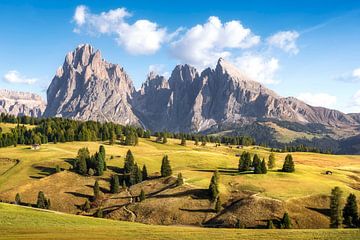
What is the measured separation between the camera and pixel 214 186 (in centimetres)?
10112

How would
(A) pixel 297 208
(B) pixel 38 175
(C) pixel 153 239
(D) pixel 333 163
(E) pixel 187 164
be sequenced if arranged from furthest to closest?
(D) pixel 333 163
(E) pixel 187 164
(B) pixel 38 175
(A) pixel 297 208
(C) pixel 153 239

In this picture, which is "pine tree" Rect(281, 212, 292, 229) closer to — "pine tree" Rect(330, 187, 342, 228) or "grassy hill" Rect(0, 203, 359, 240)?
"pine tree" Rect(330, 187, 342, 228)

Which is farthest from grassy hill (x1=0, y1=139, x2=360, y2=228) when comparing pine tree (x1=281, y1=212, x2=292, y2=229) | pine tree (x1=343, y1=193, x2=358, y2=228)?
pine tree (x1=281, y1=212, x2=292, y2=229)

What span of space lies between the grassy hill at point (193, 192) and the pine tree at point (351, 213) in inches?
165

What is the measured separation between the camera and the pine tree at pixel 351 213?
81.6 meters

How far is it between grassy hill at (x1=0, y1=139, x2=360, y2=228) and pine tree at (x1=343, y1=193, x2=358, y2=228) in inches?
165

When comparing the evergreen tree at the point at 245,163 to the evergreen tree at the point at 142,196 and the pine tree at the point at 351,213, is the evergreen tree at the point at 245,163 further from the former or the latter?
the pine tree at the point at 351,213

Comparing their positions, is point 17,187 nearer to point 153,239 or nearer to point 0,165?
point 0,165

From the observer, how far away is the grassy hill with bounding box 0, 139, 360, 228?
88625mm

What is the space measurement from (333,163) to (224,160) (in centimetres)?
6316

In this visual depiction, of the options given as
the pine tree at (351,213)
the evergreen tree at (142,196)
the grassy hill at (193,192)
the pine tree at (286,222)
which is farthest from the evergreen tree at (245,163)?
the pine tree at (286,222)

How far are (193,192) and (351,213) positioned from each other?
41355 millimetres

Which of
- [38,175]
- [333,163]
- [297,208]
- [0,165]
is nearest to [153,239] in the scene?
[297,208]

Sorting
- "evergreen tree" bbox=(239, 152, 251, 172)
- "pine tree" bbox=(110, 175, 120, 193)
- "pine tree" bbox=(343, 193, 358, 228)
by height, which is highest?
"evergreen tree" bbox=(239, 152, 251, 172)
